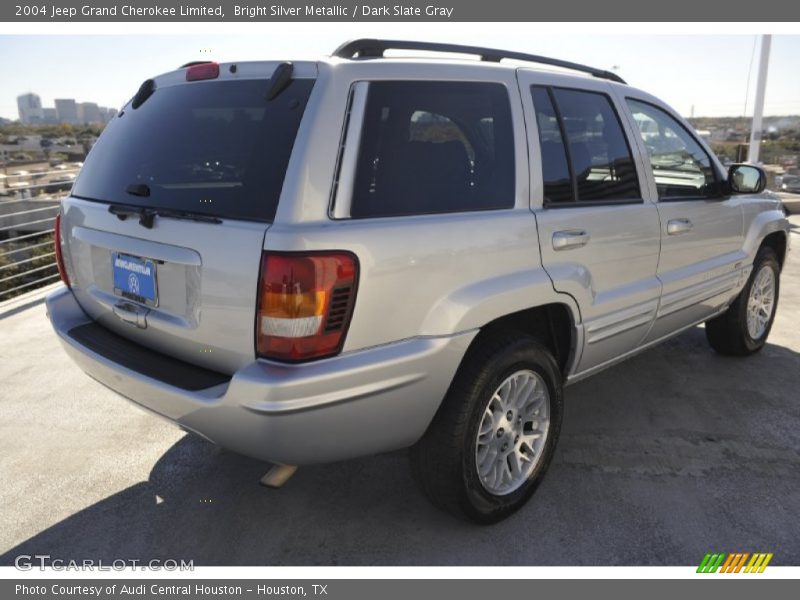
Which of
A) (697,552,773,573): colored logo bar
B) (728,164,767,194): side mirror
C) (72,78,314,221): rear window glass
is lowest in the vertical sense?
(697,552,773,573): colored logo bar

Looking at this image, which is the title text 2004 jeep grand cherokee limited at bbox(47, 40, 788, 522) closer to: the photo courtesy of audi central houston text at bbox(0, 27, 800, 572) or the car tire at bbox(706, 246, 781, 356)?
the photo courtesy of audi central houston text at bbox(0, 27, 800, 572)

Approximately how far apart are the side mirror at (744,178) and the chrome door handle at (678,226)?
1.64 ft

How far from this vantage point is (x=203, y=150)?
2418 mm

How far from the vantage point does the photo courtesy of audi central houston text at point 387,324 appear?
2088mm

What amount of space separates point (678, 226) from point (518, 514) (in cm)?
179

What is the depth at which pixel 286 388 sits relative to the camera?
1.99m

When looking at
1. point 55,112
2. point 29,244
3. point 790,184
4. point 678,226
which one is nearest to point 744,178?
point 678,226

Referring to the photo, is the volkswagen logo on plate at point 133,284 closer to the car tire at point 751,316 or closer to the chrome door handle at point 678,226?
the chrome door handle at point 678,226

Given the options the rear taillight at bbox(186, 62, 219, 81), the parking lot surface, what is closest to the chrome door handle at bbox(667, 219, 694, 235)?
the parking lot surface

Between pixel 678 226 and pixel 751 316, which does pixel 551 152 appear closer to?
pixel 678 226

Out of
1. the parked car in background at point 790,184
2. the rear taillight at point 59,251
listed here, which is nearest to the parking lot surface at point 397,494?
the rear taillight at point 59,251

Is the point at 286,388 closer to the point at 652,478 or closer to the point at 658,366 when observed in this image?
the point at 652,478

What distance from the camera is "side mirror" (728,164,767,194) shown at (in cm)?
381

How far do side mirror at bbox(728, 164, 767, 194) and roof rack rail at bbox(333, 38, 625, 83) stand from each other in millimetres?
1206
